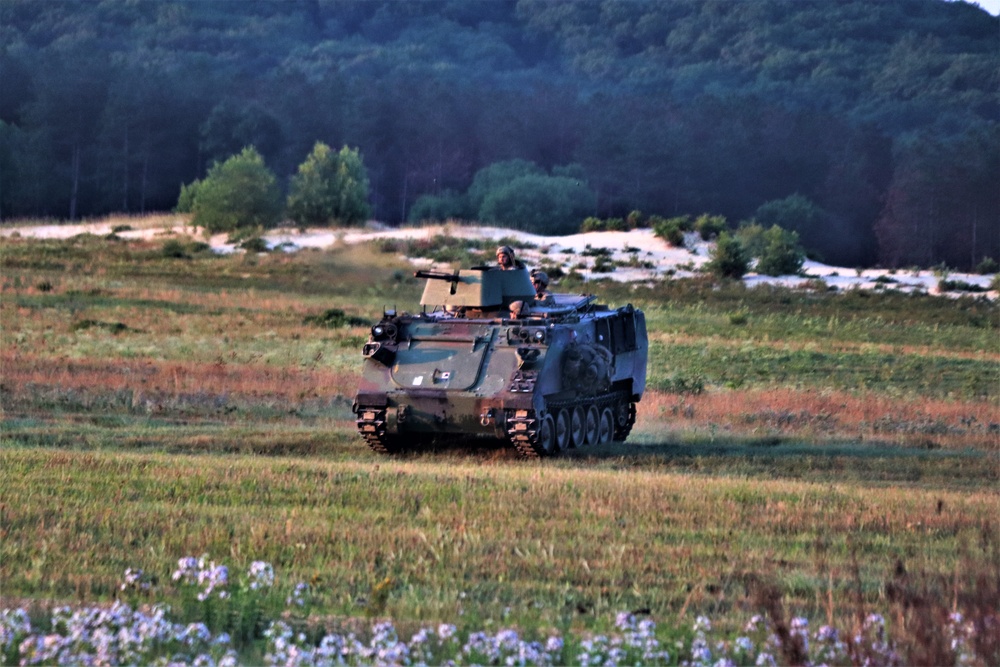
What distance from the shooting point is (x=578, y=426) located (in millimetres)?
19953

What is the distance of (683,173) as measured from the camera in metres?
65.6

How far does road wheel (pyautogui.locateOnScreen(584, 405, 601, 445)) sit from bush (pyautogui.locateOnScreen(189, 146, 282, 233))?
3750cm

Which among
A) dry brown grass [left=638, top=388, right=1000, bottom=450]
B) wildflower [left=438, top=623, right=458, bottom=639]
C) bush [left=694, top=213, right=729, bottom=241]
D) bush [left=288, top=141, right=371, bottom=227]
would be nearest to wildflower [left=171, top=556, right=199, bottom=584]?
wildflower [left=438, top=623, right=458, bottom=639]

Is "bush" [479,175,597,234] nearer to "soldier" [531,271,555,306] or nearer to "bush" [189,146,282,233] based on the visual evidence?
"bush" [189,146,282,233]

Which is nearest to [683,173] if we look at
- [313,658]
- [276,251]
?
[276,251]

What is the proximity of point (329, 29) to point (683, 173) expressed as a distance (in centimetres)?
4785

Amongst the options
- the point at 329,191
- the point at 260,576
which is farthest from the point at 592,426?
the point at 329,191

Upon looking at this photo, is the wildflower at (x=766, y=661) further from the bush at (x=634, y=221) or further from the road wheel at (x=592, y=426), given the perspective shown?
the bush at (x=634, y=221)

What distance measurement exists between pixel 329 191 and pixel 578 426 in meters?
38.7

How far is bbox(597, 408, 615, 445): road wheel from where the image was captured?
69.1ft

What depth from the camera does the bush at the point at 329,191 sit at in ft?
185

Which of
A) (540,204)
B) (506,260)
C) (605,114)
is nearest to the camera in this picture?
(506,260)

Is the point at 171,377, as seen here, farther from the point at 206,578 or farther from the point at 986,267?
the point at 986,267

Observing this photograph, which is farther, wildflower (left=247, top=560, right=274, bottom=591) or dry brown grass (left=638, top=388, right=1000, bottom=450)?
dry brown grass (left=638, top=388, right=1000, bottom=450)
